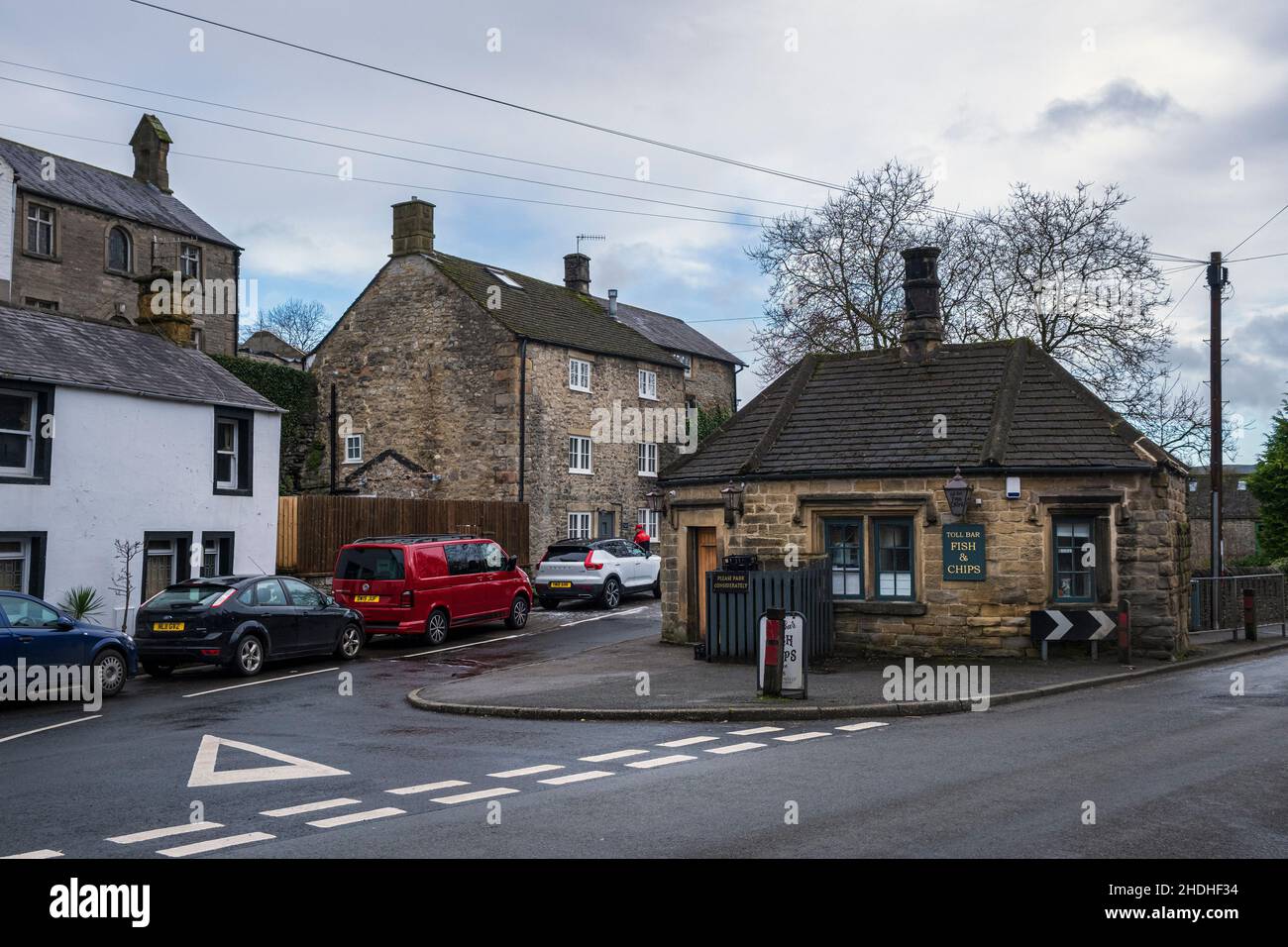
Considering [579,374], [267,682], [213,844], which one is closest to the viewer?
[213,844]

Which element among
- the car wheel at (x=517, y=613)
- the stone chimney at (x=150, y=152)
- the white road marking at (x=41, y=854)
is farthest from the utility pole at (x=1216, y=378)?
the stone chimney at (x=150, y=152)

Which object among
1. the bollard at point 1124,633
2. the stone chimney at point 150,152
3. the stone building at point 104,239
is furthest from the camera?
the stone chimney at point 150,152

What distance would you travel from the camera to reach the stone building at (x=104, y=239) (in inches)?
1428

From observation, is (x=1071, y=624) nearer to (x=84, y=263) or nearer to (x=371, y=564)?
(x=371, y=564)

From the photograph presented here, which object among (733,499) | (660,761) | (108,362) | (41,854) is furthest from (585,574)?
(41,854)

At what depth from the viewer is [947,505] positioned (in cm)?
1936

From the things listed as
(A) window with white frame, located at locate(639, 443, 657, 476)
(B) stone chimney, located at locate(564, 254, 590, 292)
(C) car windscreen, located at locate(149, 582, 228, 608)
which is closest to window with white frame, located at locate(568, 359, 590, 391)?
(A) window with white frame, located at locate(639, 443, 657, 476)

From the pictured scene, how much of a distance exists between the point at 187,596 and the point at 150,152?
32.4m

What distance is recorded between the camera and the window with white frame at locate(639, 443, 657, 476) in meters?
43.2

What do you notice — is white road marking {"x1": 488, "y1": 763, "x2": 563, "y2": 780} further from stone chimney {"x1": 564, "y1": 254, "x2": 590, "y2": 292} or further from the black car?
stone chimney {"x1": 564, "y1": 254, "x2": 590, "y2": 292}

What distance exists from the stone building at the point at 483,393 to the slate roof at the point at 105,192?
724 centimetres

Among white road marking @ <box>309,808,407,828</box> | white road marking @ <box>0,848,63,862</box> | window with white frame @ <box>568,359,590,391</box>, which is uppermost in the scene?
window with white frame @ <box>568,359,590,391</box>

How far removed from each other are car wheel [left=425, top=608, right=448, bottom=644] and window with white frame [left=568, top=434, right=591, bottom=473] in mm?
15991

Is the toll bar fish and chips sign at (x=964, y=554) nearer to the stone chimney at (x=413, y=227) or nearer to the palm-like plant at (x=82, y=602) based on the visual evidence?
the palm-like plant at (x=82, y=602)
